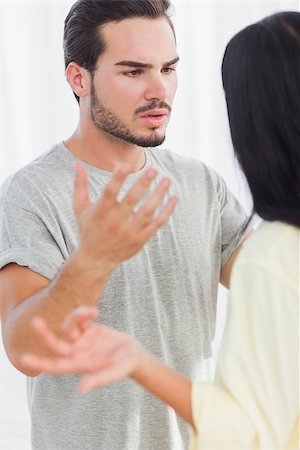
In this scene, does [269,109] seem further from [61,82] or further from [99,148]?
[61,82]

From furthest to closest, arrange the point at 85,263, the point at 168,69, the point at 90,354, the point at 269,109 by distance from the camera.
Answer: the point at 168,69 → the point at 85,263 → the point at 269,109 → the point at 90,354

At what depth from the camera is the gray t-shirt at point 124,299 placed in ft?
5.34

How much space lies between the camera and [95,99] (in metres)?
1.84

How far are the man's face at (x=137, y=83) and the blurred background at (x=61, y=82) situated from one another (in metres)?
1.17

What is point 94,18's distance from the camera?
6.13 ft

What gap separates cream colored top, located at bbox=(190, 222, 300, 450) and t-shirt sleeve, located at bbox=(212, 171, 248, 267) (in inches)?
26.0

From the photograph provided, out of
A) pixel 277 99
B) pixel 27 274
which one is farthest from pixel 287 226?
pixel 27 274

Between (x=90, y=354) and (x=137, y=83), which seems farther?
(x=137, y=83)

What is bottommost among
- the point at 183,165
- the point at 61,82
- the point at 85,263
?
the point at 61,82

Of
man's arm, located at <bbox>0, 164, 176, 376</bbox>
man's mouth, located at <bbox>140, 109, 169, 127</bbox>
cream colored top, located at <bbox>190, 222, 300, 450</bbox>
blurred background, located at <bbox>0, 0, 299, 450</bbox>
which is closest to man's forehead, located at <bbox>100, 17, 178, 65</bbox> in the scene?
man's mouth, located at <bbox>140, 109, 169, 127</bbox>

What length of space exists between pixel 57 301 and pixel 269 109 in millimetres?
472

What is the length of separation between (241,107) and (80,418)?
74cm

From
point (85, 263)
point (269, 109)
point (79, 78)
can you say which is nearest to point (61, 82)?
point (79, 78)

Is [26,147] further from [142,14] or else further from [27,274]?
[27,274]
